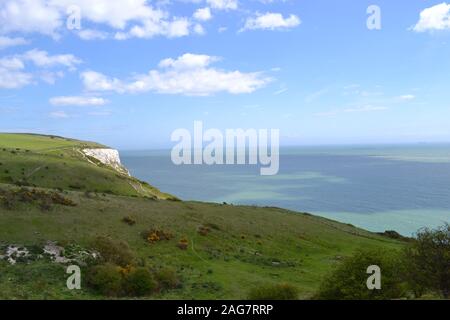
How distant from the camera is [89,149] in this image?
146m

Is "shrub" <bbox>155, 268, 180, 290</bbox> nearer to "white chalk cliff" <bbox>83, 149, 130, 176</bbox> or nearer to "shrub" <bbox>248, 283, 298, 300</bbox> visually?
"shrub" <bbox>248, 283, 298, 300</bbox>

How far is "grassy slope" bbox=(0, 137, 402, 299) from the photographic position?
2997 cm

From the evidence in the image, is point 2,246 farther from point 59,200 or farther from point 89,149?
point 89,149

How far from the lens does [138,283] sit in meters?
29.1

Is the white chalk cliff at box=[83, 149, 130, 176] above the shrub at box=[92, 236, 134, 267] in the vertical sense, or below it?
above

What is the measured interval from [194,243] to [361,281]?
77.0ft

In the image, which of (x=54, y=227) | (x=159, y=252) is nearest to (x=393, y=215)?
(x=159, y=252)

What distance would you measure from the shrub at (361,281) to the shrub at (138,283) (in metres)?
11.9

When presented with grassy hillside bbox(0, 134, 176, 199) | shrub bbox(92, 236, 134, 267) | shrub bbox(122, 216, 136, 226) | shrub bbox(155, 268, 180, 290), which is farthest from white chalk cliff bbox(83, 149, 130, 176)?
shrub bbox(155, 268, 180, 290)

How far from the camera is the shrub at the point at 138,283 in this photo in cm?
2880

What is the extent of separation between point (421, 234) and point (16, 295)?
30.2 meters

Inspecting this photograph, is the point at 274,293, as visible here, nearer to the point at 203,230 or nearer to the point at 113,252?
the point at 113,252

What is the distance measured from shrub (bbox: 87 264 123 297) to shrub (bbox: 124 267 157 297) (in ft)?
1.85

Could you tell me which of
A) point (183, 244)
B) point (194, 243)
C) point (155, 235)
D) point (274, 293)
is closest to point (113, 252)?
point (155, 235)
